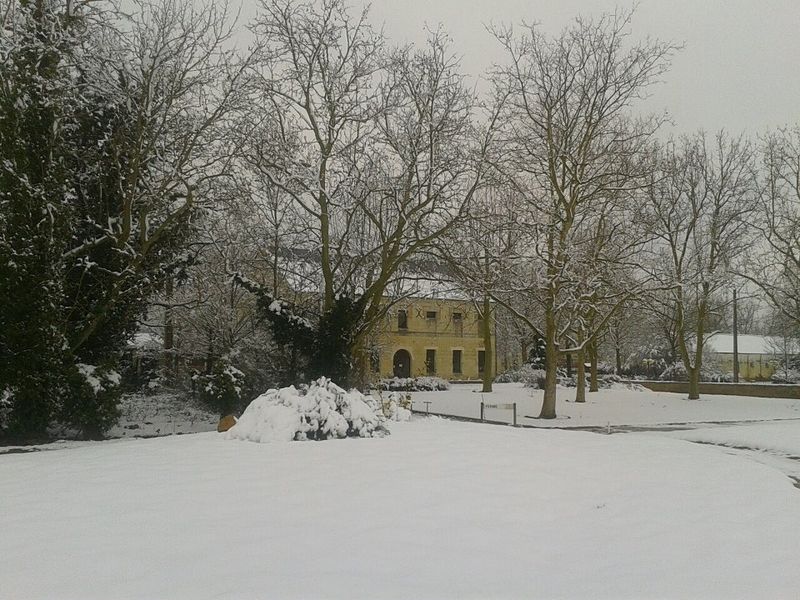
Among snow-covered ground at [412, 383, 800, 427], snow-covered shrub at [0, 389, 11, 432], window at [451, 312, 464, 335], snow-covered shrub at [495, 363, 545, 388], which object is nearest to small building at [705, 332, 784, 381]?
snow-covered shrub at [495, 363, 545, 388]

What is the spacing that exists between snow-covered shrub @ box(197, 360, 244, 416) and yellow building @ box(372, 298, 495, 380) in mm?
33848

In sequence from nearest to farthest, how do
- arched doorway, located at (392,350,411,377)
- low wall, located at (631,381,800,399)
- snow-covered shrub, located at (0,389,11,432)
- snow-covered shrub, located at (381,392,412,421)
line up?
snow-covered shrub, located at (381,392,412,421)
snow-covered shrub, located at (0,389,11,432)
low wall, located at (631,381,800,399)
arched doorway, located at (392,350,411,377)

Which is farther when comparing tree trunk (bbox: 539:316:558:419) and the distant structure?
→ the distant structure

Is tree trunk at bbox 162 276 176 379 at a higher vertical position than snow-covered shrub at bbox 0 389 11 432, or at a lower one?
higher

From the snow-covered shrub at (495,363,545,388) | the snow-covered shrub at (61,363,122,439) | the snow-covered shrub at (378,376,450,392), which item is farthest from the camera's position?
the snow-covered shrub at (378,376,450,392)

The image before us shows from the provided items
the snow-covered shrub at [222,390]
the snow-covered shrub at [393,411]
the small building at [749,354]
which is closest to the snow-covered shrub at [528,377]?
the snow-covered shrub at [222,390]

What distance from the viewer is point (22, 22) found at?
16453 mm

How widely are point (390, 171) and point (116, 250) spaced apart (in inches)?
384

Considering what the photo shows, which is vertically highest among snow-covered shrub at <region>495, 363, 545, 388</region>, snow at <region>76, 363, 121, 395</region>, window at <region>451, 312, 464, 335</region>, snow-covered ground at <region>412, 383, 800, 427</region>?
window at <region>451, 312, 464, 335</region>

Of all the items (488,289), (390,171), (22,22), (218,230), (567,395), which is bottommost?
(567,395)

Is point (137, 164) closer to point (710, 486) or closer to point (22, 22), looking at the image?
point (22, 22)

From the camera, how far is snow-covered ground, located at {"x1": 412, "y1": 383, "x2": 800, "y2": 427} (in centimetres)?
2352

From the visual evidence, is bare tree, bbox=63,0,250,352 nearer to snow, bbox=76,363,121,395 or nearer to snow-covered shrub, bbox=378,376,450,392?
snow, bbox=76,363,121,395

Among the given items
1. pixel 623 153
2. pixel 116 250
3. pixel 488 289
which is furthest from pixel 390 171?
pixel 116 250
